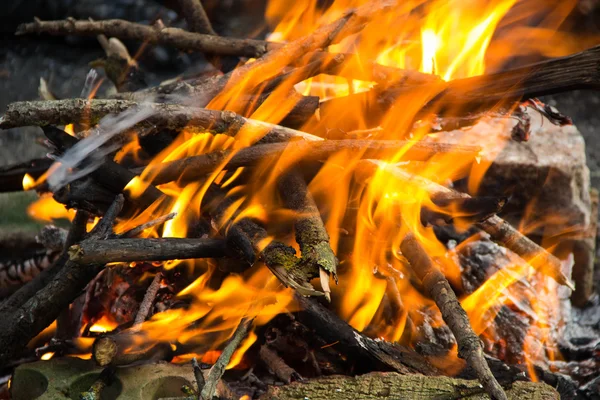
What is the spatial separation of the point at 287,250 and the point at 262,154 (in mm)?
480

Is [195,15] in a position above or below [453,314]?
above

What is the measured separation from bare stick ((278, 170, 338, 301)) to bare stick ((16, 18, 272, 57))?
107cm

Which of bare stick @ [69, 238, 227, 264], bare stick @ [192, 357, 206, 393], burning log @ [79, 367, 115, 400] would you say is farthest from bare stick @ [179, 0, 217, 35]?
bare stick @ [192, 357, 206, 393]

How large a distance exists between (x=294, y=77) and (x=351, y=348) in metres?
1.19

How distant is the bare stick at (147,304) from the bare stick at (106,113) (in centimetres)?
65

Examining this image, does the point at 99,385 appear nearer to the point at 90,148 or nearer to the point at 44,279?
the point at 44,279

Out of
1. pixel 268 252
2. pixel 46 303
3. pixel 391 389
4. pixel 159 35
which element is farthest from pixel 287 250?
pixel 159 35

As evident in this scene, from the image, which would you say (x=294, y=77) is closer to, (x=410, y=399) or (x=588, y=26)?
(x=410, y=399)

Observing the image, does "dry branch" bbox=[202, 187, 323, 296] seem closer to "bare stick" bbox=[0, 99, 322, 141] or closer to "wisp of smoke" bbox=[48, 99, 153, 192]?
"bare stick" bbox=[0, 99, 322, 141]

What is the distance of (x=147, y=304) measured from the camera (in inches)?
95.1

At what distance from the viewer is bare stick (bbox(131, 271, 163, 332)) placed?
2.33m

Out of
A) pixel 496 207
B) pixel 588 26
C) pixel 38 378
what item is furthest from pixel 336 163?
pixel 588 26

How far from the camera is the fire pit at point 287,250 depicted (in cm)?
212

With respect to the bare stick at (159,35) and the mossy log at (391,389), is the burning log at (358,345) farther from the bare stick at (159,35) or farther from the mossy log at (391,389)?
the bare stick at (159,35)
